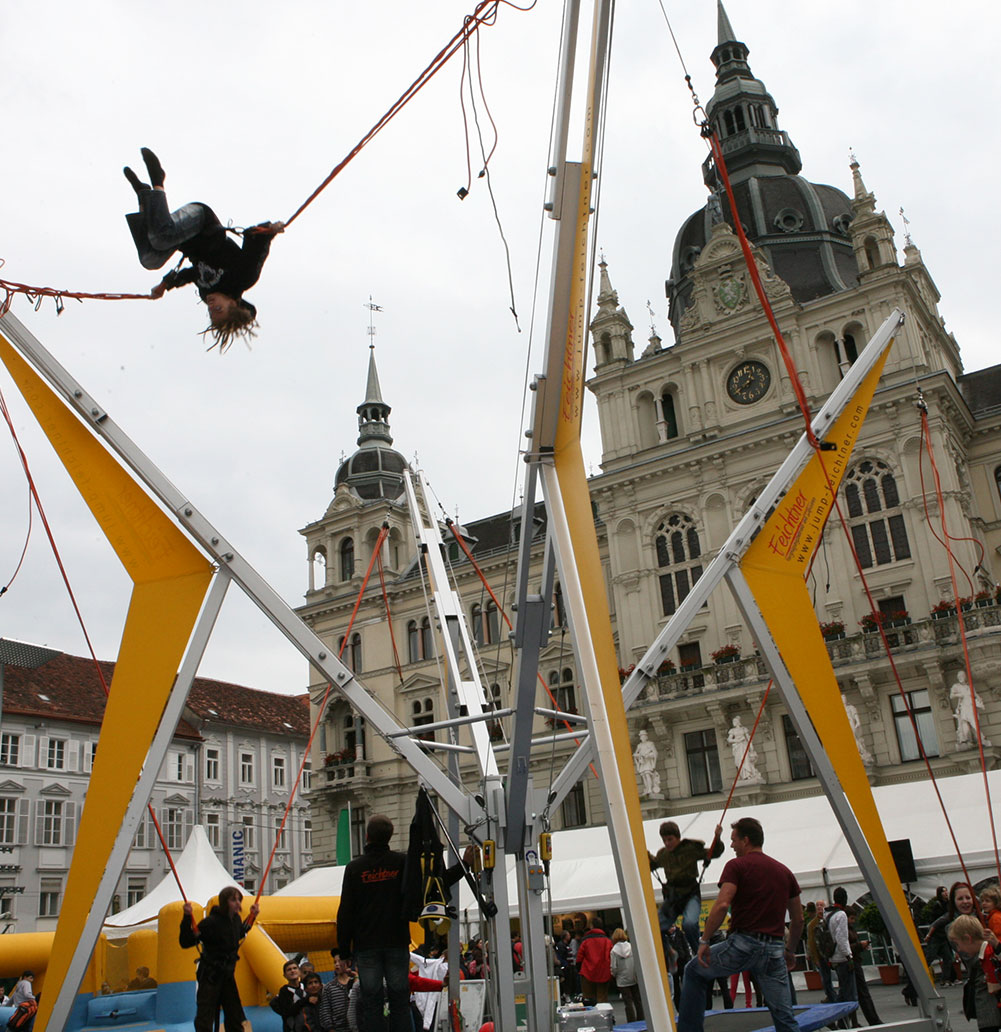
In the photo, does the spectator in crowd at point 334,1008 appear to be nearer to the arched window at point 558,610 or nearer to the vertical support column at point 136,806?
the vertical support column at point 136,806

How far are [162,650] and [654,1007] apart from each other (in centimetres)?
551

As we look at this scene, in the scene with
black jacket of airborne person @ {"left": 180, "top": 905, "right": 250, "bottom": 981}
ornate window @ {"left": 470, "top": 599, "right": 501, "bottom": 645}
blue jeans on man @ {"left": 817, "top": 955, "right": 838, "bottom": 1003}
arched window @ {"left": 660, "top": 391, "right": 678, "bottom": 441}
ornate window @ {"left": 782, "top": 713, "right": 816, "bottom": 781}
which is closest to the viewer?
black jacket of airborne person @ {"left": 180, "top": 905, "right": 250, "bottom": 981}

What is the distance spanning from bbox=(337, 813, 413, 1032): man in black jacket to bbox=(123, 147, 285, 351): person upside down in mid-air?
3343mm

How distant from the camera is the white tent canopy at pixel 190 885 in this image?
19.8m

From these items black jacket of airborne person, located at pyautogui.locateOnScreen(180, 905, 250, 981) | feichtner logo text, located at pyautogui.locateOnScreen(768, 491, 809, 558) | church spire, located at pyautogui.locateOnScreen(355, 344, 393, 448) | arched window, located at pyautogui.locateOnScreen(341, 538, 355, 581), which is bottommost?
black jacket of airborne person, located at pyautogui.locateOnScreen(180, 905, 250, 981)

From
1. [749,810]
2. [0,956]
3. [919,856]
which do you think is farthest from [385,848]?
[749,810]

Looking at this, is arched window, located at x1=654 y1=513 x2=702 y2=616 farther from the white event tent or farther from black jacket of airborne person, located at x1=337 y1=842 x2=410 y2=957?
black jacket of airborne person, located at x1=337 y1=842 x2=410 y2=957

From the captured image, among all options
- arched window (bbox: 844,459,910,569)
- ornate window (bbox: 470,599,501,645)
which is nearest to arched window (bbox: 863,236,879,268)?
arched window (bbox: 844,459,910,569)

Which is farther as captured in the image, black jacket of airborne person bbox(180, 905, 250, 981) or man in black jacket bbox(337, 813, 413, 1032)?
black jacket of airborne person bbox(180, 905, 250, 981)

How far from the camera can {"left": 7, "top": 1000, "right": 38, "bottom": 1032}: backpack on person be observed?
42.4 feet

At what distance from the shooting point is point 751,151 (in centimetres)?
3916

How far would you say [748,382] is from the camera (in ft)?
106

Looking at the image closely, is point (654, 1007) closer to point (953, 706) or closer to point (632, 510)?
point (953, 706)

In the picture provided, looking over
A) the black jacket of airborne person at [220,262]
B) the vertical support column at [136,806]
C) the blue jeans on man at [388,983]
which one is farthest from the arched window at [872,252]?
the blue jeans on man at [388,983]
